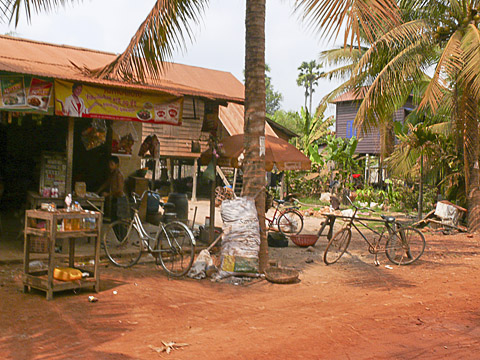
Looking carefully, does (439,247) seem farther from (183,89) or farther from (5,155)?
(5,155)

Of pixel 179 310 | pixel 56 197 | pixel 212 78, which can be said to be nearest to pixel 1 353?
pixel 179 310

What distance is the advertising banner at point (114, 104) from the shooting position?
8.59 meters

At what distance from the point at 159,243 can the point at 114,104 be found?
2.85 metres

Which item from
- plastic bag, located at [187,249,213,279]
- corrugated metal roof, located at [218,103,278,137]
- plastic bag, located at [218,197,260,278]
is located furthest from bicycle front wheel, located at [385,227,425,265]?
corrugated metal roof, located at [218,103,278,137]

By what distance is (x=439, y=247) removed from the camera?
1236 cm

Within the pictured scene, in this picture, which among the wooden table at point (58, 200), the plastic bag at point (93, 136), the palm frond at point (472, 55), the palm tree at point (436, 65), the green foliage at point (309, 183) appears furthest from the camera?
the green foliage at point (309, 183)

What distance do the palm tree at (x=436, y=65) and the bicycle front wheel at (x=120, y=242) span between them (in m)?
7.84

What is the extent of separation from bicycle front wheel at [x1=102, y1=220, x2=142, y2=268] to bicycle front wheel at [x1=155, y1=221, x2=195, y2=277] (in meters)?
0.47

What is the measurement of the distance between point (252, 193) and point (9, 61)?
4.83m

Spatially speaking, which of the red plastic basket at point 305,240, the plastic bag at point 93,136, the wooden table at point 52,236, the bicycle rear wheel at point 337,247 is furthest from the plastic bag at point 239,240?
the plastic bag at point 93,136

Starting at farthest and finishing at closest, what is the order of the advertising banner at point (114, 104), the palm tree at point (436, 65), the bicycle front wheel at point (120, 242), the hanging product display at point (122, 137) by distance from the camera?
the palm tree at point (436, 65), the hanging product display at point (122, 137), the advertising banner at point (114, 104), the bicycle front wheel at point (120, 242)

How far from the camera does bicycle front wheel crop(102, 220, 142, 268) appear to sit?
8430 mm

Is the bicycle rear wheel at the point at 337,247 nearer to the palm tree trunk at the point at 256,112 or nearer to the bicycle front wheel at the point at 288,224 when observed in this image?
the palm tree trunk at the point at 256,112

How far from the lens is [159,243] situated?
816 cm
